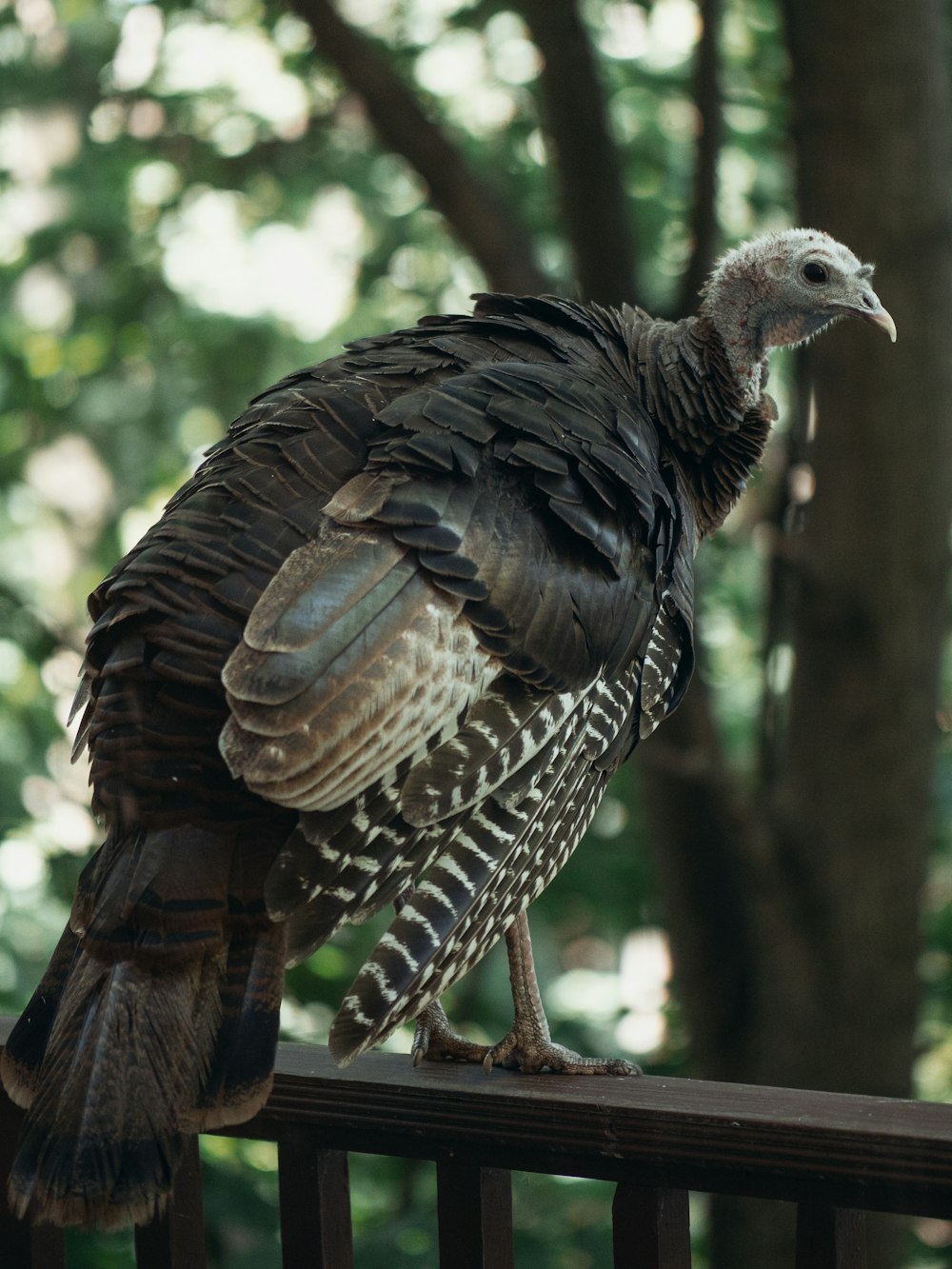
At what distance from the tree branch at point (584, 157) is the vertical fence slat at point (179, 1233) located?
2.67m

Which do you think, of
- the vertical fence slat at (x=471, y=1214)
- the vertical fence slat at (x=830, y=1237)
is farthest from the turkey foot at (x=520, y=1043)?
the vertical fence slat at (x=830, y=1237)

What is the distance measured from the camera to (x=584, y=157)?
12.4 feet

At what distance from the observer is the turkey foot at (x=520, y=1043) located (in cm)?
185

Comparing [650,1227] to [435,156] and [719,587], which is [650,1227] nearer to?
[435,156]

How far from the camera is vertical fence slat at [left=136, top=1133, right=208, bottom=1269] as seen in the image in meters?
1.66

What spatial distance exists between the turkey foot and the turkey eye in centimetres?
120

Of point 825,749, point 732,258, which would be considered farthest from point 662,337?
point 825,749

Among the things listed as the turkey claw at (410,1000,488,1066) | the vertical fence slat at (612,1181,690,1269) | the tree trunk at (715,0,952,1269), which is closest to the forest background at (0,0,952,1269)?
the tree trunk at (715,0,952,1269)

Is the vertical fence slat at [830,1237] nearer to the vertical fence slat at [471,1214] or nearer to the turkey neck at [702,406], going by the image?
the vertical fence slat at [471,1214]

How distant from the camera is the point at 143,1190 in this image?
1248mm

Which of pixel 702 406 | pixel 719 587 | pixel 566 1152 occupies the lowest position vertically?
pixel 566 1152

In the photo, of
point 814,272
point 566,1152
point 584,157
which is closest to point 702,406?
point 814,272

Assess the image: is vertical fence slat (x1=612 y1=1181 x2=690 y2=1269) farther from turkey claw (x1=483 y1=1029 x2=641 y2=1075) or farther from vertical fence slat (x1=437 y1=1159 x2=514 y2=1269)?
turkey claw (x1=483 y1=1029 x2=641 y2=1075)

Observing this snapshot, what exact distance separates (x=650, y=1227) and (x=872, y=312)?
62.0 inches
